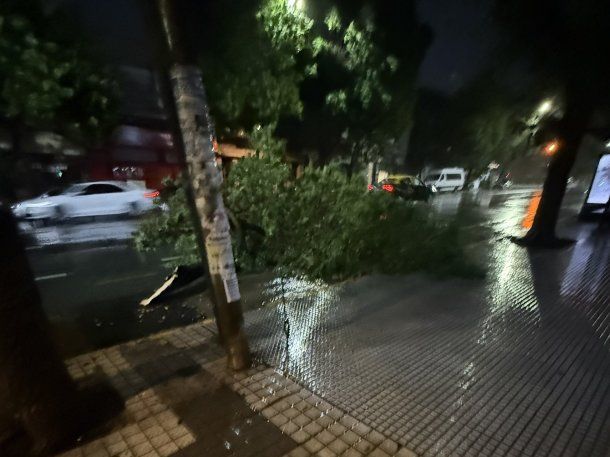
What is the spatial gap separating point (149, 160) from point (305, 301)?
16152 millimetres

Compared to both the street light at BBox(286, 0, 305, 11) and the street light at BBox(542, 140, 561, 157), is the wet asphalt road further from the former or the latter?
the street light at BBox(286, 0, 305, 11)

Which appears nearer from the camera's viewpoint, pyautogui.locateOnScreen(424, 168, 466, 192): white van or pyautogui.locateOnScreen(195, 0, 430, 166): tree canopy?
pyautogui.locateOnScreen(195, 0, 430, 166): tree canopy

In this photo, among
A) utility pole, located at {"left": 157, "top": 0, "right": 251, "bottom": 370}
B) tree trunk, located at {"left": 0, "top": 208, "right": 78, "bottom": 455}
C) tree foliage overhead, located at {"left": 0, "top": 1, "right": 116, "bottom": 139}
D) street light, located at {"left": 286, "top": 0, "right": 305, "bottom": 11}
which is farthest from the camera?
street light, located at {"left": 286, "top": 0, "right": 305, "bottom": 11}

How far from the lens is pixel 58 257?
28.6 ft

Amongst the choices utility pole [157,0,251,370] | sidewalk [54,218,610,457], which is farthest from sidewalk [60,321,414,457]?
utility pole [157,0,251,370]

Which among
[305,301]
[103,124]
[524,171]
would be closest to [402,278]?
[305,301]

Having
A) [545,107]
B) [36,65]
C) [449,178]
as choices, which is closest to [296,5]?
[36,65]

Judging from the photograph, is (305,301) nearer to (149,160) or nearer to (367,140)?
(367,140)

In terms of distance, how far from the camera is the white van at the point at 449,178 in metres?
28.2

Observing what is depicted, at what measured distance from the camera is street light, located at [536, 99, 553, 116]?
8.10 meters

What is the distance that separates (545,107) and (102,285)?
1054cm

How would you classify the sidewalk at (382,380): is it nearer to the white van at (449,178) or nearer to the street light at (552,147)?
the street light at (552,147)

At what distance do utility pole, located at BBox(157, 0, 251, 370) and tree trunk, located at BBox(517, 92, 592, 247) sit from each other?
819 centimetres

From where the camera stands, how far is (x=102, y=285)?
6.60m
